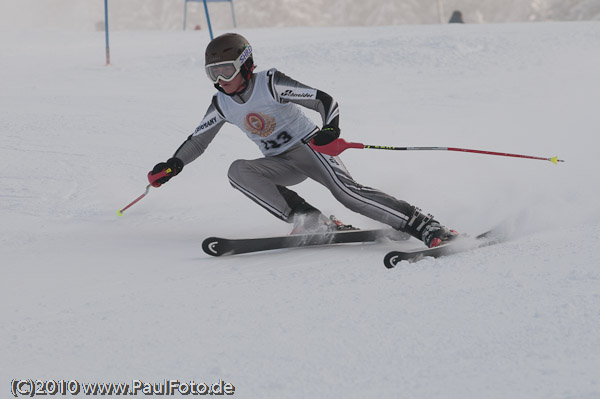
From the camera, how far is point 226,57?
3.61 metres

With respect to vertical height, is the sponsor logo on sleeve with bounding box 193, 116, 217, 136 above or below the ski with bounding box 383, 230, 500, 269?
above

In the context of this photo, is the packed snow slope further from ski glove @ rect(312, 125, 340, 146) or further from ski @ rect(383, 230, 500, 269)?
ski glove @ rect(312, 125, 340, 146)

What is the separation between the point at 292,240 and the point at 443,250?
862 millimetres

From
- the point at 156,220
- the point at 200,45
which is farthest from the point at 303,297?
the point at 200,45

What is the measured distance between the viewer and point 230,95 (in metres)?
3.79

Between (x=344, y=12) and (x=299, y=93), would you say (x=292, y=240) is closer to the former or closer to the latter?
(x=299, y=93)

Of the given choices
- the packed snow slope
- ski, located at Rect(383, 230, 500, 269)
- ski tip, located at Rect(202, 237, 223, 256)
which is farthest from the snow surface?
ski tip, located at Rect(202, 237, 223, 256)

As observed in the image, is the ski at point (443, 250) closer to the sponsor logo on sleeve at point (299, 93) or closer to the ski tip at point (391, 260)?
the ski tip at point (391, 260)

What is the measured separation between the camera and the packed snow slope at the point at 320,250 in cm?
209

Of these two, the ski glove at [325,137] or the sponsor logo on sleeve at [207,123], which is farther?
the sponsor logo on sleeve at [207,123]

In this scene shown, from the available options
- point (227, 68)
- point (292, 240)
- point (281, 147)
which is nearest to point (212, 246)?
Result: point (292, 240)

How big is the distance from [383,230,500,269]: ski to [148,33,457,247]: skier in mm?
109

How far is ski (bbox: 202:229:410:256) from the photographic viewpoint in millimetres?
3590

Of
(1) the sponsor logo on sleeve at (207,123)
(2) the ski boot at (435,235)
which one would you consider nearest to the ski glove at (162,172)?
(1) the sponsor logo on sleeve at (207,123)
